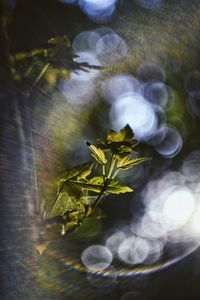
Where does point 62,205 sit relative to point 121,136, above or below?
below

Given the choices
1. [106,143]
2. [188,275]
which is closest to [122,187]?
[106,143]

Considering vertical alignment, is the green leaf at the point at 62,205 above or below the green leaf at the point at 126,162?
below

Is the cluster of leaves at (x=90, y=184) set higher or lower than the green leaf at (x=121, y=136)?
lower

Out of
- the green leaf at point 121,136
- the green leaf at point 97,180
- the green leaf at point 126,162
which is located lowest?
the green leaf at point 97,180

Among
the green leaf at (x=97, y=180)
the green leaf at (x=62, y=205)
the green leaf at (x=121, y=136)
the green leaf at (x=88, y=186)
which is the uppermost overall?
the green leaf at (x=121, y=136)

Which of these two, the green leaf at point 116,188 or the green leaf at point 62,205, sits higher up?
the green leaf at point 116,188

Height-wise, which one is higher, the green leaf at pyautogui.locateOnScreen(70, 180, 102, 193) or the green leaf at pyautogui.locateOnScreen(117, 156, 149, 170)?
the green leaf at pyautogui.locateOnScreen(117, 156, 149, 170)

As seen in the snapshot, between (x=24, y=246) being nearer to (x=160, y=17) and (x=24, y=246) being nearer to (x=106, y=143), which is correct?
(x=106, y=143)

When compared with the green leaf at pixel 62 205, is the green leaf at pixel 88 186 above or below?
above

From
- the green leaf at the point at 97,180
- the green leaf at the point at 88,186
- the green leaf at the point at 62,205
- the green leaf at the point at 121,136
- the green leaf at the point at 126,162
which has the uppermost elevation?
the green leaf at the point at 121,136

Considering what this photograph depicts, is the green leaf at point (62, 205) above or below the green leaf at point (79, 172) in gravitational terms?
below

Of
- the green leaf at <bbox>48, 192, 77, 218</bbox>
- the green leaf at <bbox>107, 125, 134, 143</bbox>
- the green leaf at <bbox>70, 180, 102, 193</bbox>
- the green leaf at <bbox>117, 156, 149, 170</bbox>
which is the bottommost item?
the green leaf at <bbox>48, 192, 77, 218</bbox>
